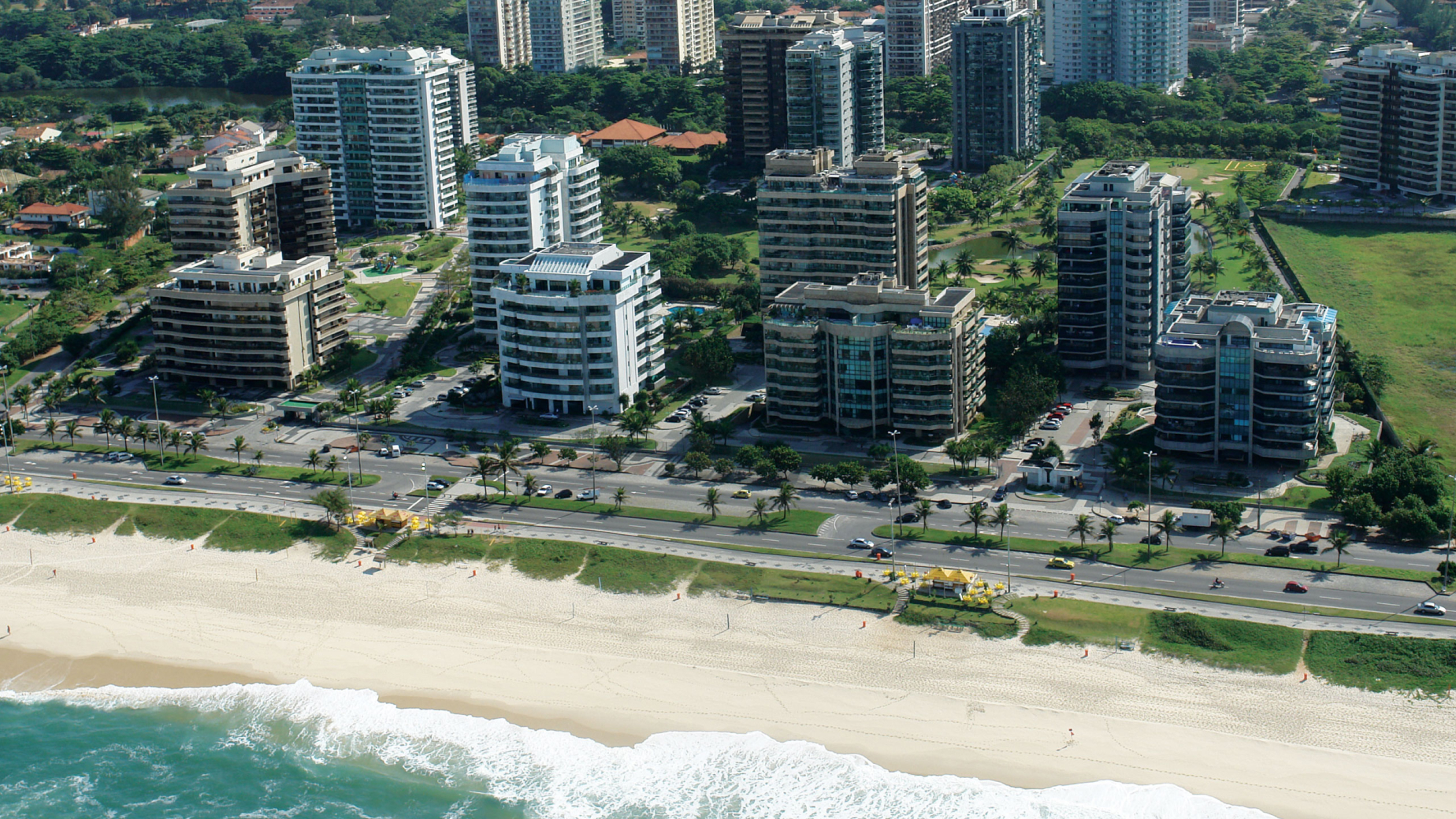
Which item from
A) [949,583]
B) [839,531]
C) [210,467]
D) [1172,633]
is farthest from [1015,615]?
[210,467]

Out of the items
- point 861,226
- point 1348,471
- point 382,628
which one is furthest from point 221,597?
point 1348,471

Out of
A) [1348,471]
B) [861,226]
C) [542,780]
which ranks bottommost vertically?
[542,780]

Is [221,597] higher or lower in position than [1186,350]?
lower

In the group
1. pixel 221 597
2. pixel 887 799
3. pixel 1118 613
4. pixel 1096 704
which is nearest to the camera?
pixel 887 799

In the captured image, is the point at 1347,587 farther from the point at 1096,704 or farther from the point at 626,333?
the point at 626,333

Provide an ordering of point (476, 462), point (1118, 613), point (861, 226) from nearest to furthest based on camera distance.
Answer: point (1118, 613)
point (476, 462)
point (861, 226)

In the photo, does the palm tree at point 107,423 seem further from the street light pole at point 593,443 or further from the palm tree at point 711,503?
the palm tree at point 711,503

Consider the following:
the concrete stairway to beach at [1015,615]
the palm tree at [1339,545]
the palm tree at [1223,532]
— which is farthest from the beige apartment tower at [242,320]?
the palm tree at [1339,545]
